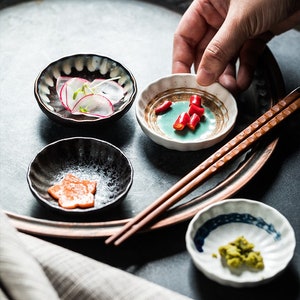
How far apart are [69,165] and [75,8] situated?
830 millimetres

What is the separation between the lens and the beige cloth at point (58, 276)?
1.41m

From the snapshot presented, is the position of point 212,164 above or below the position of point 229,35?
below

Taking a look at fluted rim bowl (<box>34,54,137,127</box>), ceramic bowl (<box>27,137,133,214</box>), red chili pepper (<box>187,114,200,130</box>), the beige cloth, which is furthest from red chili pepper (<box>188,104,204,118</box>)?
the beige cloth

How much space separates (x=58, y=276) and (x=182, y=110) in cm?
73

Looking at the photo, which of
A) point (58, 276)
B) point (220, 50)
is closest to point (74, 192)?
point (58, 276)

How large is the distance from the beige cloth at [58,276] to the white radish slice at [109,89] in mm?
637

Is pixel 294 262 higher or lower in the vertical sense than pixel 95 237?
lower

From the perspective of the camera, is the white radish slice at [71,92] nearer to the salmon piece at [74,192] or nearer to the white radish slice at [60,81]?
the white radish slice at [60,81]

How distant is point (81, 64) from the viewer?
214 centimetres

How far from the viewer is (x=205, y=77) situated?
202 centimetres

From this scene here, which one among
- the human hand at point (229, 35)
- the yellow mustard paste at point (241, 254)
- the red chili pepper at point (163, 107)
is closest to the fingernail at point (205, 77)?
the human hand at point (229, 35)

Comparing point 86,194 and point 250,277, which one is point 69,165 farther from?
point 250,277

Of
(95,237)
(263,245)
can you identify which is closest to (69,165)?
(95,237)

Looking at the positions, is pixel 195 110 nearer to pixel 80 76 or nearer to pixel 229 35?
pixel 229 35
